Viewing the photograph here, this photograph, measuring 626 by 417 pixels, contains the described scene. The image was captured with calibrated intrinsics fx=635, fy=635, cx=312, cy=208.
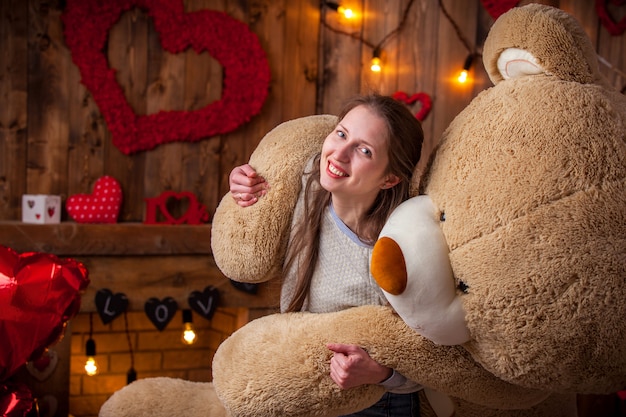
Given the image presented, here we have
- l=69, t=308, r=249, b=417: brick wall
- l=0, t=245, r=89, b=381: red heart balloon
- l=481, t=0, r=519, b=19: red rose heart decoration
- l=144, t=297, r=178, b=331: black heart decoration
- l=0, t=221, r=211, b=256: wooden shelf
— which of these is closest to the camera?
l=0, t=245, r=89, b=381: red heart balloon

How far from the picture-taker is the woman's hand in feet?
3.40

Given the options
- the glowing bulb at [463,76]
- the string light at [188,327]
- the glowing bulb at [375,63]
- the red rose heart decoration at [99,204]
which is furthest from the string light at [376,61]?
the string light at [188,327]

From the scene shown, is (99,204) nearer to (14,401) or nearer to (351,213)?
(14,401)

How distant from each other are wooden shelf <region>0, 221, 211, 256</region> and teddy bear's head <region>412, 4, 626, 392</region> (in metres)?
1.67

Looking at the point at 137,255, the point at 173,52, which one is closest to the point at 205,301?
the point at 137,255

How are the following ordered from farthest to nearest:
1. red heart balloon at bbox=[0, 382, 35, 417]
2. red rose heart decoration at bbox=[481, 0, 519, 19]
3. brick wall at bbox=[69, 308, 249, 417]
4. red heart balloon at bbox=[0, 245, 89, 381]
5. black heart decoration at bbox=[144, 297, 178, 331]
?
1. brick wall at bbox=[69, 308, 249, 417]
2. red rose heart decoration at bbox=[481, 0, 519, 19]
3. black heart decoration at bbox=[144, 297, 178, 331]
4. red heart balloon at bbox=[0, 382, 35, 417]
5. red heart balloon at bbox=[0, 245, 89, 381]

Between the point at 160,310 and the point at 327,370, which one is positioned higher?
the point at 327,370

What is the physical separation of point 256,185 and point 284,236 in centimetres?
11

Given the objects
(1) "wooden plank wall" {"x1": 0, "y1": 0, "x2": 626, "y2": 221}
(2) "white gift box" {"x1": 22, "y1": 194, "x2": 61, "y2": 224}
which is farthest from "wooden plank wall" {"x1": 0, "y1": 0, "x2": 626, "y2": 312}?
(2) "white gift box" {"x1": 22, "y1": 194, "x2": 61, "y2": 224}

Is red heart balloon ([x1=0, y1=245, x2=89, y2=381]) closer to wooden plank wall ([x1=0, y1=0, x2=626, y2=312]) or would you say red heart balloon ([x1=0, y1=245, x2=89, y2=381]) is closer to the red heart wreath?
wooden plank wall ([x1=0, y1=0, x2=626, y2=312])

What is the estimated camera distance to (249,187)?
1212 millimetres

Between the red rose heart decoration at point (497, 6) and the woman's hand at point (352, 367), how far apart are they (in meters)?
2.15

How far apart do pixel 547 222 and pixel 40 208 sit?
1.98 meters

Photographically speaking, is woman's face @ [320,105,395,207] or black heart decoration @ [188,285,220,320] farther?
black heart decoration @ [188,285,220,320]
